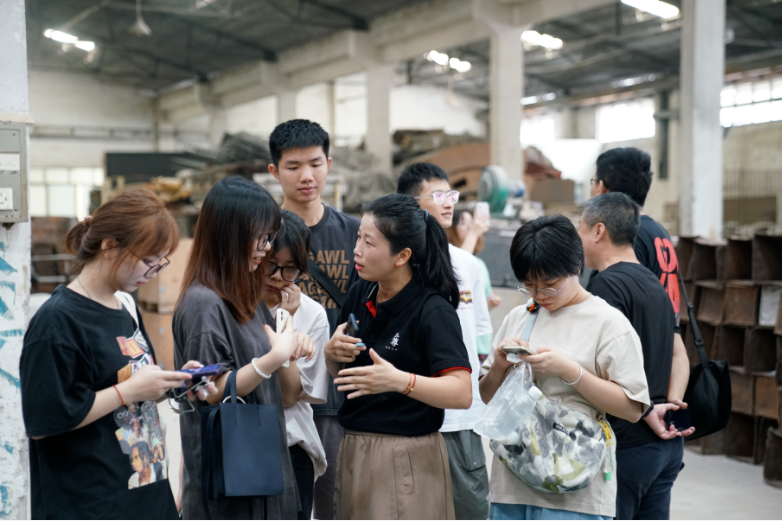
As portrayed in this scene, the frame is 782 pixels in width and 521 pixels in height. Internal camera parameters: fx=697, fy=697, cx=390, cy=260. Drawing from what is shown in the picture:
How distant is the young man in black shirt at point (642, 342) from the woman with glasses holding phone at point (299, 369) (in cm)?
92

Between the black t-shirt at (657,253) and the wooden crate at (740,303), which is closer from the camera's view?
the black t-shirt at (657,253)

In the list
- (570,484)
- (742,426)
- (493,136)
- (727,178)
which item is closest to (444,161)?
(493,136)

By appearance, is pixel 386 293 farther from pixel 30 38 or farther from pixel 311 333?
pixel 30 38

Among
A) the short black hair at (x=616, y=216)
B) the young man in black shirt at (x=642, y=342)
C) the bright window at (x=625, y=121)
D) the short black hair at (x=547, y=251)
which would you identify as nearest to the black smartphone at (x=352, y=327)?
the short black hair at (x=547, y=251)

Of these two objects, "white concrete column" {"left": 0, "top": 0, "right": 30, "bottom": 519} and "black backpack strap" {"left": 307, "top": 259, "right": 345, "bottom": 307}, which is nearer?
"black backpack strap" {"left": 307, "top": 259, "right": 345, "bottom": 307}

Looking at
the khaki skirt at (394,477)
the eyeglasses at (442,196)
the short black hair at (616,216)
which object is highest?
the eyeglasses at (442,196)

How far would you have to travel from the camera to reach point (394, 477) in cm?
175

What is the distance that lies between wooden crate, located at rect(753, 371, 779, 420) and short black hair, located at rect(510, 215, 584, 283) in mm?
3433

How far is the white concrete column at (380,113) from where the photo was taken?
13.4 m

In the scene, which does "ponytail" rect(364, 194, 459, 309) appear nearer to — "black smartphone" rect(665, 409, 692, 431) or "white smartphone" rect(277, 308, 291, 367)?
"white smartphone" rect(277, 308, 291, 367)

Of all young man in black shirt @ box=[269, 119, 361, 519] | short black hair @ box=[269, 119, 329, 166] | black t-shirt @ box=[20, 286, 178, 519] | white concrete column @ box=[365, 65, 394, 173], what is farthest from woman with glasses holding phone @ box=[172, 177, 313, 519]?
white concrete column @ box=[365, 65, 394, 173]

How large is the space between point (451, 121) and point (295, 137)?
19192mm

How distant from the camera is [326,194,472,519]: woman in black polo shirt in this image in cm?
173

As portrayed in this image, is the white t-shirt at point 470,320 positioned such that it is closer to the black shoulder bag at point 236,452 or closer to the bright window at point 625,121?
the black shoulder bag at point 236,452
